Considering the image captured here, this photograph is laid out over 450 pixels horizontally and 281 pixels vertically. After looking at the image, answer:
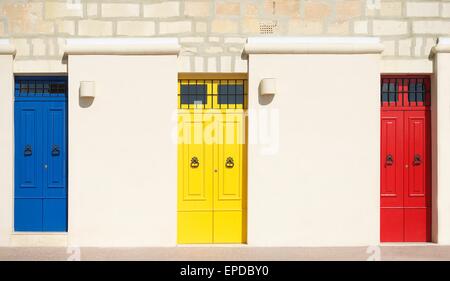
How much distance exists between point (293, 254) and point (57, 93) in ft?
15.0

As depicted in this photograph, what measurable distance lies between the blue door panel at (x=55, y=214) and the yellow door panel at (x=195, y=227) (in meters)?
1.88

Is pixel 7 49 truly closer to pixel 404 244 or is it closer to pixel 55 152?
pixel 55 152

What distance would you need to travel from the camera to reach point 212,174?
33.3ft

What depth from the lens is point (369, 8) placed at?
1011cm

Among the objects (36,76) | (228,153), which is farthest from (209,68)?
(36,76)

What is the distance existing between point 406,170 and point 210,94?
3.45m

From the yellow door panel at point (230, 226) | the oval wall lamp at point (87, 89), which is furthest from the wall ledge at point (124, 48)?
the yellow door panel at point (230, 226)

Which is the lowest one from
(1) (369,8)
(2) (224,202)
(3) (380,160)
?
(2) (224,202)

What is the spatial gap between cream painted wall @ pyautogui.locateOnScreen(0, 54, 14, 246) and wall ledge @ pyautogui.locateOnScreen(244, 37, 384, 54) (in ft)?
12.5

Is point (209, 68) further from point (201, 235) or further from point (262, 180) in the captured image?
point (201, 235)

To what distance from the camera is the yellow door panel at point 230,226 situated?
1015 cm

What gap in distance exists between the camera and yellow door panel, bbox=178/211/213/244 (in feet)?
33.2

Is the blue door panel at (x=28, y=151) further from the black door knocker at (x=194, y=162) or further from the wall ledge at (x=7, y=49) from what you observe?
the black door knocker at (x=194, y=162)

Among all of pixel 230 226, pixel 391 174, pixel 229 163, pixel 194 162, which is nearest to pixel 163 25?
pixel 194 162
